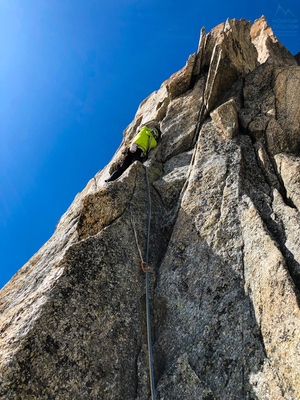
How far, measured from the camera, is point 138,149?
15.1 metres

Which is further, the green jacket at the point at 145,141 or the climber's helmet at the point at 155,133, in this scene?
the climber's helmet at the point at 155,133

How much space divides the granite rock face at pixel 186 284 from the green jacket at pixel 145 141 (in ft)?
5.58

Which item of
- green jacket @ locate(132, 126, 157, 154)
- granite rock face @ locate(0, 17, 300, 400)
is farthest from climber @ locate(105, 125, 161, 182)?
granite rock face @ locate(0, 17, 300, 400)

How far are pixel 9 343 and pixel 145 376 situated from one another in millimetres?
2972

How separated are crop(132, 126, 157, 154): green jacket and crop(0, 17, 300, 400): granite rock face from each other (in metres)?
1.70

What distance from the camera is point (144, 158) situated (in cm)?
1538

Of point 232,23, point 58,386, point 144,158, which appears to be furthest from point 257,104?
point 58,386

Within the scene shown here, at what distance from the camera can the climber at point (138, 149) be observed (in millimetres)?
14938

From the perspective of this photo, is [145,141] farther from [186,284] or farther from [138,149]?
[186,284]

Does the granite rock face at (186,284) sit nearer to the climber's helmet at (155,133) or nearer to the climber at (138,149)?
the climber at (138,149)

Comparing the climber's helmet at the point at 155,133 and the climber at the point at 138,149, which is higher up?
the climber's helmet at the point at 155,133

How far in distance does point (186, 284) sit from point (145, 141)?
27.0 ft

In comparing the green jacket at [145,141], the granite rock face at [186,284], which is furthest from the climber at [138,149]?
the granite rock face at [186,284]

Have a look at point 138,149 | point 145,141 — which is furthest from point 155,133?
point 138,149
